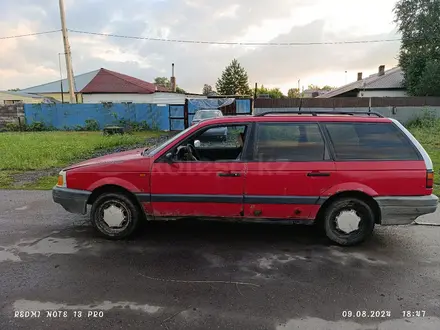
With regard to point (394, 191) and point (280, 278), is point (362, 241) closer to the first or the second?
point (394, 191)

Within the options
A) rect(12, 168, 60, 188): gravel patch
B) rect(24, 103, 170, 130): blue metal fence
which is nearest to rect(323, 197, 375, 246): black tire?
rect(12, 168, 60, 188): gravel patch

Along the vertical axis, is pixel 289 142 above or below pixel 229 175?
above

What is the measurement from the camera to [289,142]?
409 cm

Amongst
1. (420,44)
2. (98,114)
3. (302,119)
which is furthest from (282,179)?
(420,44)

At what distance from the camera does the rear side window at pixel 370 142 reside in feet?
13.0

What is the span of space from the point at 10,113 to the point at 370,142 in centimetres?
2529

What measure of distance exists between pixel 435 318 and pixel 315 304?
948 mm

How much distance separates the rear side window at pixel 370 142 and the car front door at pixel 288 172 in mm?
208

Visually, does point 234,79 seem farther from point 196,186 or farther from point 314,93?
point 196,186

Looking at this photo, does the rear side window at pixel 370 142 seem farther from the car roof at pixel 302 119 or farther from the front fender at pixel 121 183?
the front fender at pixel 121 183

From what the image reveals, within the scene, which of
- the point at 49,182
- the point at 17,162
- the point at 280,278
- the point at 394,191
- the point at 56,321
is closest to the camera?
the point at 56,321

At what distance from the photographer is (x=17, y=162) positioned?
9.73 meters

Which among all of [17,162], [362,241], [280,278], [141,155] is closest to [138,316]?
[280,278]

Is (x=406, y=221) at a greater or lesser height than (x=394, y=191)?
lesser
